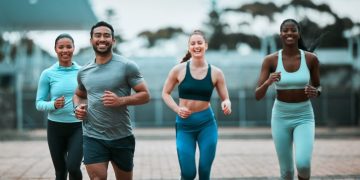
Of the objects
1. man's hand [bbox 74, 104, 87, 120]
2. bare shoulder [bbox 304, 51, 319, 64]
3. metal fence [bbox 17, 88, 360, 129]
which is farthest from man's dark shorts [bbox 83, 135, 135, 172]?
metal fence [bbox 17, 88, 360, 129]

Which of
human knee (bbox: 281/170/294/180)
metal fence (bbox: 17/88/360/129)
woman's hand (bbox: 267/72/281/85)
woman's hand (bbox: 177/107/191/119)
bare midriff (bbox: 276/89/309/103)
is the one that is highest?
woman's hand (bbox: 267/72/281/85)

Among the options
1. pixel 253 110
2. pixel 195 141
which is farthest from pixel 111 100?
pixel 253 110

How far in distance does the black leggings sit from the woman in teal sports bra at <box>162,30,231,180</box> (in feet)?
3.69

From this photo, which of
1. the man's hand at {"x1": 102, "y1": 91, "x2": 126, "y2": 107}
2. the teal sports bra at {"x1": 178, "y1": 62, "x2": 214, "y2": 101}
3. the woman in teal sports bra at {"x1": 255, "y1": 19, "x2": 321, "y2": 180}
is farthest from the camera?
the woman in teal sports bra at {"x1": 255, "y1": 19, "x2": 321, "y2": 180}

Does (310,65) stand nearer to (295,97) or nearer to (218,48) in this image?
(295,97)

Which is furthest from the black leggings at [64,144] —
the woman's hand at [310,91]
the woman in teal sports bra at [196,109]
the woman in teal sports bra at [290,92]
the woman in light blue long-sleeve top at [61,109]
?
the woman's hand at [310,91]

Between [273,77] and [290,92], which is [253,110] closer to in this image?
[290,92]

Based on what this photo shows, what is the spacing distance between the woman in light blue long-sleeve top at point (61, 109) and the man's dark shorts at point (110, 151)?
802mm

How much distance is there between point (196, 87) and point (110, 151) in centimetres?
113

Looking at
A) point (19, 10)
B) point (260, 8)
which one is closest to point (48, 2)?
point (19, 10)

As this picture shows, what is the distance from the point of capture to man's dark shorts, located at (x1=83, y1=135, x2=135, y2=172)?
5387mm

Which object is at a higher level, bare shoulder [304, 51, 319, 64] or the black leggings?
bare shoulder [304, 51, 319, 64]

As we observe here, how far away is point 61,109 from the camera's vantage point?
6.39 m

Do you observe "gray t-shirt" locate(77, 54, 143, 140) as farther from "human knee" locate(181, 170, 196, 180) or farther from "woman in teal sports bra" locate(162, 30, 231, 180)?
"human knee" locate(181, 170, 196, 180)
